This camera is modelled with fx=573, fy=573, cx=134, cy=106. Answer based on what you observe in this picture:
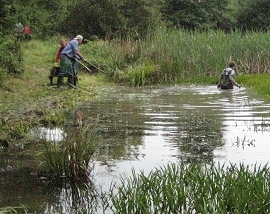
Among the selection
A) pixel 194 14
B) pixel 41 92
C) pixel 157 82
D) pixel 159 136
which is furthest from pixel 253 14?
pixel 159 136

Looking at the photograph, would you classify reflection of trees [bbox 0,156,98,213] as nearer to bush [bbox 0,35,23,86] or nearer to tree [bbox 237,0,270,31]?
bush [bbox 0,35,23,86]

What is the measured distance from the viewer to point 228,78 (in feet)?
61.7

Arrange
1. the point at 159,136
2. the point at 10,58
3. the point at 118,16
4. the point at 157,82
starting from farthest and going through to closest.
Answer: the point at 118,16 → the point at 157,82 → the point at 10,58 → the point at 159,136

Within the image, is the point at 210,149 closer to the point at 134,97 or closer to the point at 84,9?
the point at 134,97

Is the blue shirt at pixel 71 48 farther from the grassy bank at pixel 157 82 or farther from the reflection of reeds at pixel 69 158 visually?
the reflection of reeds at pixel 69 158

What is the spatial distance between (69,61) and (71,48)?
23.0 inches

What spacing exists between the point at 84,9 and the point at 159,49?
312 inches

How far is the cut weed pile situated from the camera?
10438 mm

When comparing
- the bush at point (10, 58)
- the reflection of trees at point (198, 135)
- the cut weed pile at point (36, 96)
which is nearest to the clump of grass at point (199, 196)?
the reflection of trees at point (198, 135)

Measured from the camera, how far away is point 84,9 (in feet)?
99.1

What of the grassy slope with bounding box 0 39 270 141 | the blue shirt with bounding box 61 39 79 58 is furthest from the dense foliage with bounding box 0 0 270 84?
the blue shirt with bounding box 61 39 79 58

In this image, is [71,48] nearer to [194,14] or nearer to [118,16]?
[118,16]

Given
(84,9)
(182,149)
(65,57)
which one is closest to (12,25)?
(65,57)

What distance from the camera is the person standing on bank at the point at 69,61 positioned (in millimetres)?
18969
